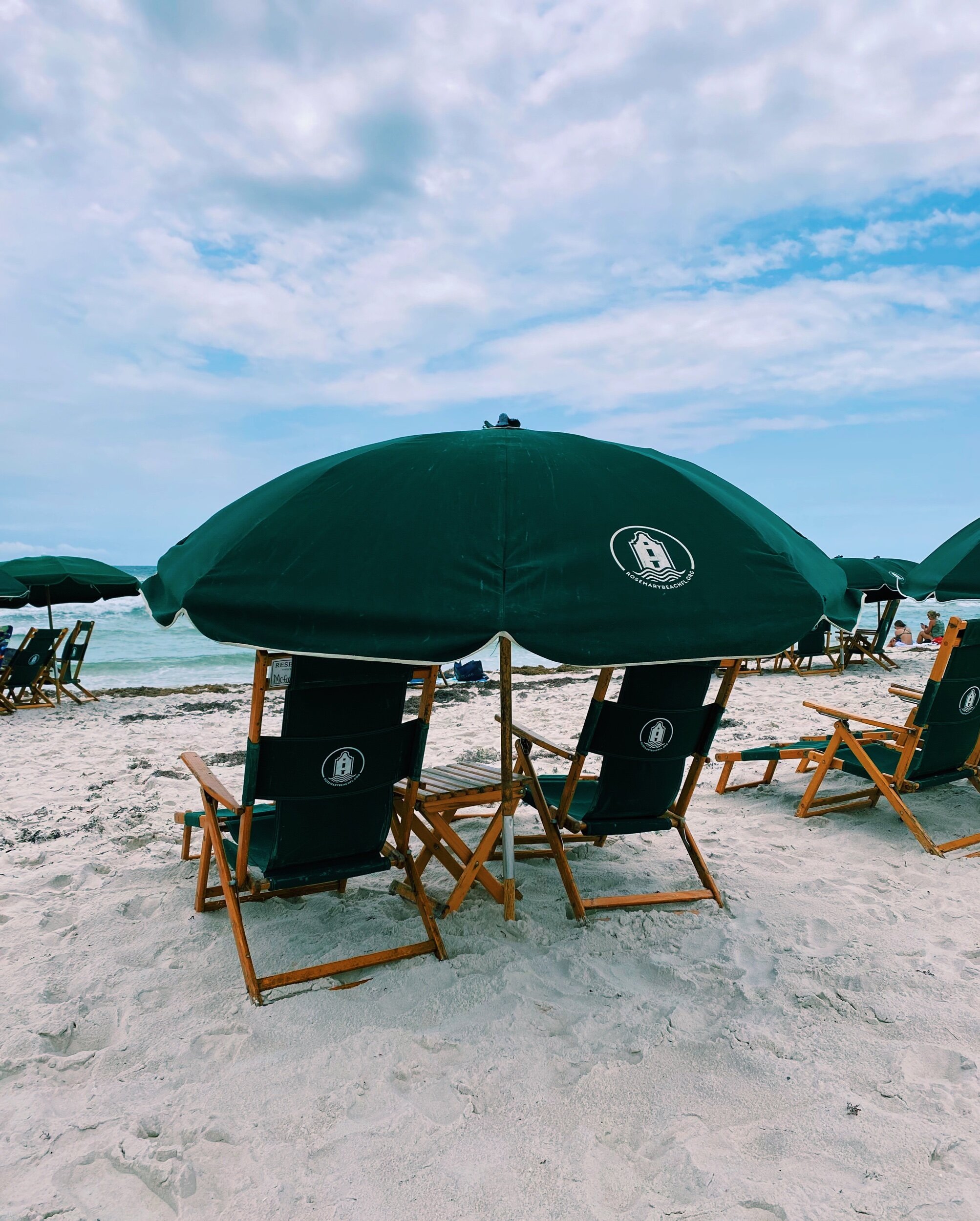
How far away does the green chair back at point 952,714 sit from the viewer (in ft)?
14.7

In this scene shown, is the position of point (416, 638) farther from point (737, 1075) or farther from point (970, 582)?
point (970, 582)

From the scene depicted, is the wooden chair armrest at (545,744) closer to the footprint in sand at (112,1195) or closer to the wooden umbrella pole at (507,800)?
the wooden umbrella pole at (507,800)

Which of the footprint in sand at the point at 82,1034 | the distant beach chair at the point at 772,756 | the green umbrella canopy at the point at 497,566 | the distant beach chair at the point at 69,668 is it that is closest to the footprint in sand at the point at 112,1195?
the footprint in sand at the point at 82,1034

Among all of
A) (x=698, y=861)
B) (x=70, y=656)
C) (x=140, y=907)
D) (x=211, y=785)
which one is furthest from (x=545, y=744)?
(x=70, y=656)

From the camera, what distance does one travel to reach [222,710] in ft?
32.6

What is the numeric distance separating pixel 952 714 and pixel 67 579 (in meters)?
10.1

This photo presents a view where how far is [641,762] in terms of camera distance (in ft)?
11.5

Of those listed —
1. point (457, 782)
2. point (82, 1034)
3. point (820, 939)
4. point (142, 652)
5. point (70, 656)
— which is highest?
point (457, 782)

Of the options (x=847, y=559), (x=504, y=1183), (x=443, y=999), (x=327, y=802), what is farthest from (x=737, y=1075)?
(x=847, y=559)

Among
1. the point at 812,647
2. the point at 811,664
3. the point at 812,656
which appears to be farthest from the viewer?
the point at 811,664

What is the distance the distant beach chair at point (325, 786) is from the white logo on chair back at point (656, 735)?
99 centimetres

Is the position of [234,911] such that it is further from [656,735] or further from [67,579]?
[67,579]

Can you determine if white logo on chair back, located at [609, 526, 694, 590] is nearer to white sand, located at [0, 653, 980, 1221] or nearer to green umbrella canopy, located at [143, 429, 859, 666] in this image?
green umbrella canopy, located at [143, 429, 859, 666]

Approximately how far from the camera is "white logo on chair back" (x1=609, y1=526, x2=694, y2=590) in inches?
98.6
